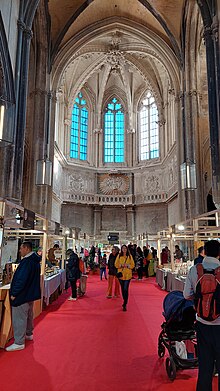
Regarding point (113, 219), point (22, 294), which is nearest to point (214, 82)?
point (22, 294)

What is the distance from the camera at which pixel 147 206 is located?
920 inches

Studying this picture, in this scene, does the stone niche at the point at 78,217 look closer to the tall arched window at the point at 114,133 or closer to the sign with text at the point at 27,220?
the tall arched window at the point at 114,133

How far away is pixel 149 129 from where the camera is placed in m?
25.1

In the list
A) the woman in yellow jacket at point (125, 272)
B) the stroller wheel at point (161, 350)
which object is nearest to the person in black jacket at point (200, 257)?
the stroller wheel at point (161, 350)

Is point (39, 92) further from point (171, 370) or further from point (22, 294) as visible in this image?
point (171, 370)

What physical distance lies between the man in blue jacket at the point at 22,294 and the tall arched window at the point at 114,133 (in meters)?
21.3

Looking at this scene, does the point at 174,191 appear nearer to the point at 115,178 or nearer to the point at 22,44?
the point at 115,178

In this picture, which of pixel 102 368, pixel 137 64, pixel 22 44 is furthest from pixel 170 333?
pixel 137 64

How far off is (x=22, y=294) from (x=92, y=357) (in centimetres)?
134

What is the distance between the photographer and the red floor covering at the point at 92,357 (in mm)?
3406

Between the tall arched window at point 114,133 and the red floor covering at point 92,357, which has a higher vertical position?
the tall arched window at point 114,133

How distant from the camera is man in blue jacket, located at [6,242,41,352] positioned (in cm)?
457

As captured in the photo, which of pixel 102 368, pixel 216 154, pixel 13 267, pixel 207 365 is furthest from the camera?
pixel 216 154

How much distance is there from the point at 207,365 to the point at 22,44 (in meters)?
11.9
